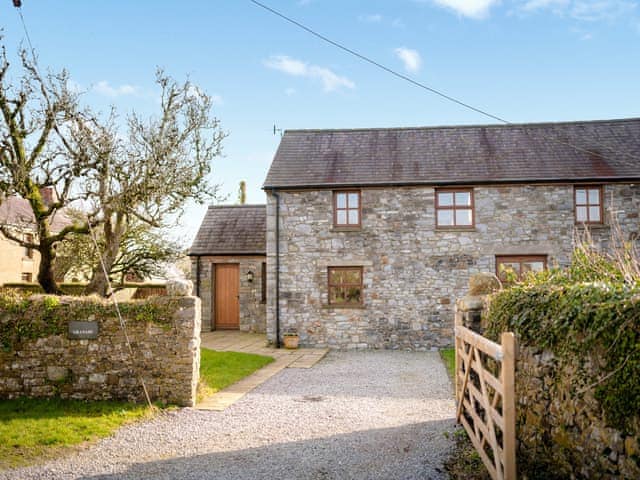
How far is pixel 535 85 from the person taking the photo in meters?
11.0

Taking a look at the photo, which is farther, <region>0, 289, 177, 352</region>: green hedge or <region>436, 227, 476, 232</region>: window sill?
Result: <region>436, 227, 476, 232</region>: window sill

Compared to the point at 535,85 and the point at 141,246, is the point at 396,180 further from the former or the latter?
the point at 141,246

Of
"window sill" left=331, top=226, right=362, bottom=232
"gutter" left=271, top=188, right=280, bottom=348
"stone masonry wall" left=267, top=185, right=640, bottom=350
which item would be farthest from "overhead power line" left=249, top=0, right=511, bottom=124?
"gutter" left=271, top=188, right=280, bottom=348

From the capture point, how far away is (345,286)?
546 inches

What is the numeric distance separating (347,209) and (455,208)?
3.11 metres

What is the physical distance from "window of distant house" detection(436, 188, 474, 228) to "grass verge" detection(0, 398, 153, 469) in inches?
383

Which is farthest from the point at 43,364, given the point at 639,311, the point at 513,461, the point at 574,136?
the point at 574,136

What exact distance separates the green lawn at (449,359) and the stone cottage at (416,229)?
1.52ft

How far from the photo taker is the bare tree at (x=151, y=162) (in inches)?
434

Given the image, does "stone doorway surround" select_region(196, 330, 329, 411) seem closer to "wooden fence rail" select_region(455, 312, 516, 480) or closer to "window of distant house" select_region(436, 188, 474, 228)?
"wooden fence rail" select_region(455, 312, 516, 480)

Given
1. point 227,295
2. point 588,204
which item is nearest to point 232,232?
point 227,295

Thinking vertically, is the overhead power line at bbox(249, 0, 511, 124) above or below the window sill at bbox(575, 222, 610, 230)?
above

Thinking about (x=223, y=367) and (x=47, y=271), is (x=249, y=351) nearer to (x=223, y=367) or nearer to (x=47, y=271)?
(x=223, y=367)

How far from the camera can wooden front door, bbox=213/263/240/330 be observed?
18141 millimetres
